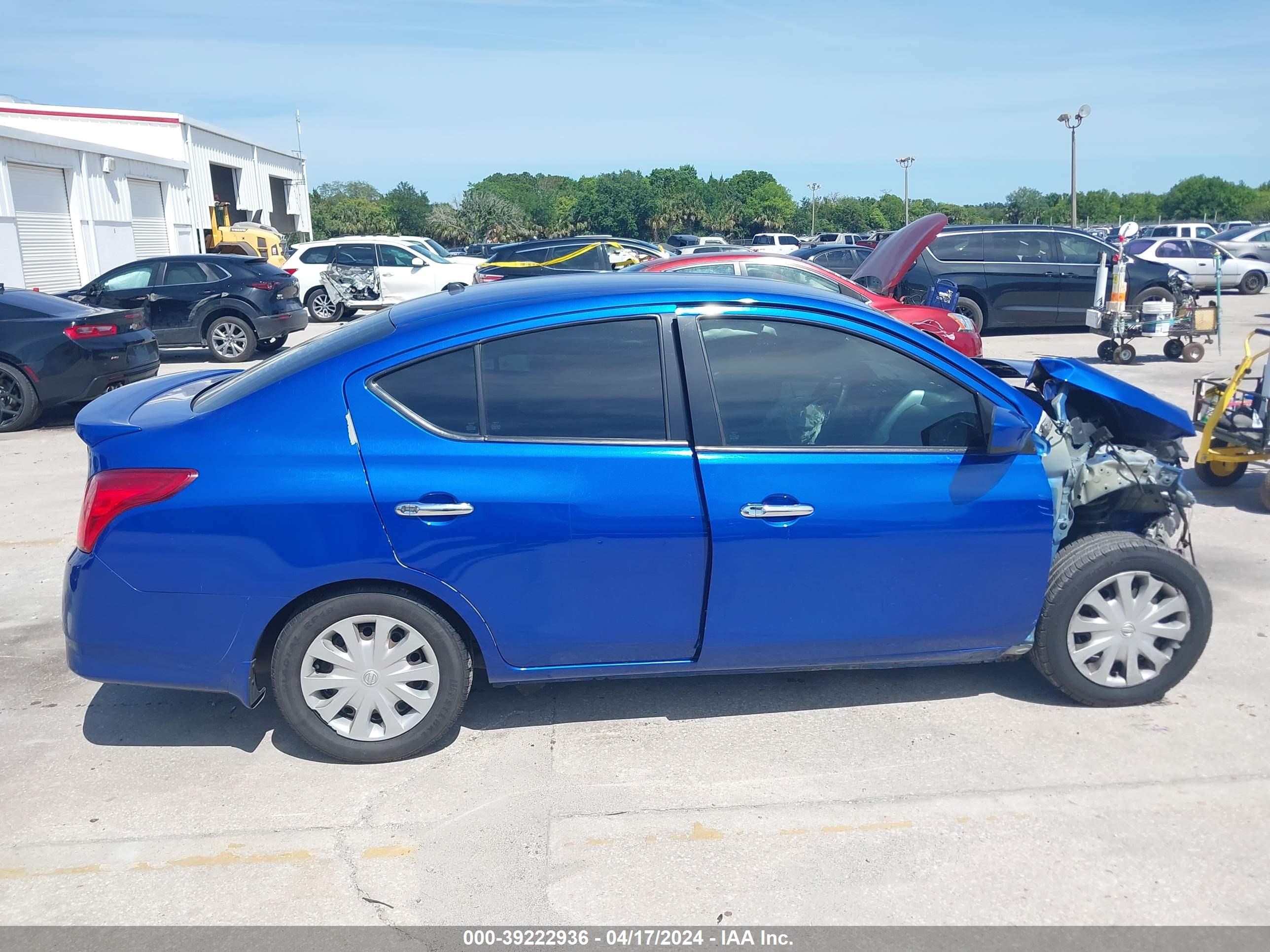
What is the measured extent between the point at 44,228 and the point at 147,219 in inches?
304

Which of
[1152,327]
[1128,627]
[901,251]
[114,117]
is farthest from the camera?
[114,117]

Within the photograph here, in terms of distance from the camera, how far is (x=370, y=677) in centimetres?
371

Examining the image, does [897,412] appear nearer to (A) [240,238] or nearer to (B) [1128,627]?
(B) [1128,627]

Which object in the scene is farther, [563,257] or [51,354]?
[563,257]

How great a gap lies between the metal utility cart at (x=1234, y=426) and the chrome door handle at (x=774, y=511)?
4536 mm

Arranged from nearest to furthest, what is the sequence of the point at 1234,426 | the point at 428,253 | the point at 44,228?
the point at 1234,426
the point at 428,253
the point at 44,228

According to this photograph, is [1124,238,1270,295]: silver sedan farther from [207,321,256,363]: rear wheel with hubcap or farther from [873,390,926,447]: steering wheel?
[873,390,926,447]: steering wheel

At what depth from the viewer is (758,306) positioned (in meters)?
3.83

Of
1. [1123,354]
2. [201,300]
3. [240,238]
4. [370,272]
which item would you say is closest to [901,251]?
[1123,354]

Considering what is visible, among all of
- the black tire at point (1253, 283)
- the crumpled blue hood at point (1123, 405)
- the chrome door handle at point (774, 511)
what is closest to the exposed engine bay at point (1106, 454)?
the crumpled blue hood at point (1123, 405)

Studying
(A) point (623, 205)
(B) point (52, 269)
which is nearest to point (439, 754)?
(B) point (52, 269)

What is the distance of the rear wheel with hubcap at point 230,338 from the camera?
1514cm

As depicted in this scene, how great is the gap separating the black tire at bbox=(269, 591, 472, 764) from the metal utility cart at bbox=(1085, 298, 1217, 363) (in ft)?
38.7

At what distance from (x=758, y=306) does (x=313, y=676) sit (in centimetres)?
211
